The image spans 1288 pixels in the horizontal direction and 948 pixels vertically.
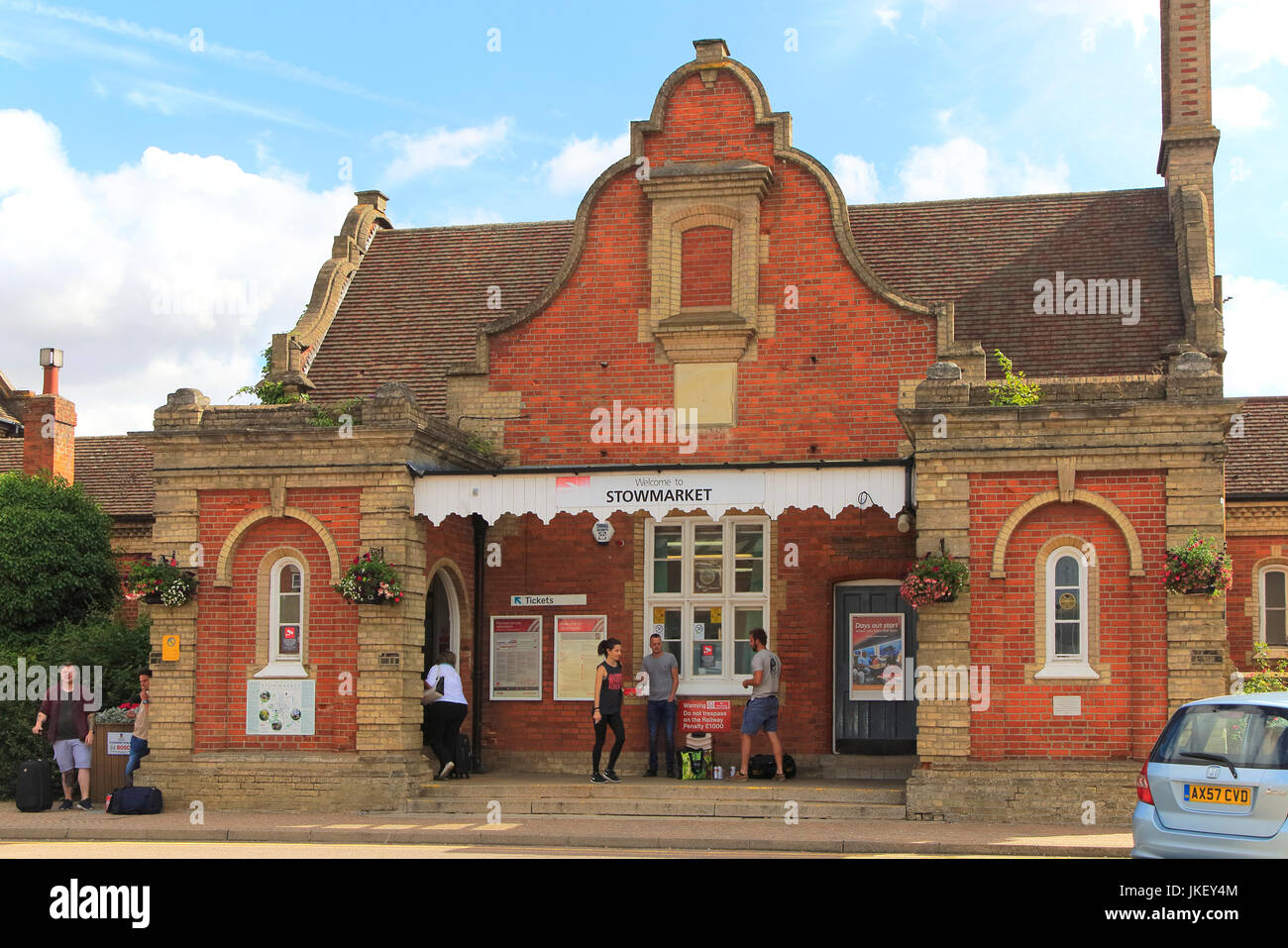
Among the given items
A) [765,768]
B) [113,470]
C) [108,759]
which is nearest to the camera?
[765,768]

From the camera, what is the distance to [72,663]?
19.8 m

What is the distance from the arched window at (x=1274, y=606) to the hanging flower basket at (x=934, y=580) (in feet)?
29.4

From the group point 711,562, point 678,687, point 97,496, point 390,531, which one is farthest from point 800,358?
point 97,496

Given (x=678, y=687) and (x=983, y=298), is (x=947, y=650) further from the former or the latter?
(x=983, y=298)

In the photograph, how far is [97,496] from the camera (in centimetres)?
2786

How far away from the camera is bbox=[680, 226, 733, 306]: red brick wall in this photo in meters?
19.5

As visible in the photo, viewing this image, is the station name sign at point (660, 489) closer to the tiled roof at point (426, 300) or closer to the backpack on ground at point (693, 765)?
the backpack on ground at point (693, 765)

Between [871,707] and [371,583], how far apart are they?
22.7 feet

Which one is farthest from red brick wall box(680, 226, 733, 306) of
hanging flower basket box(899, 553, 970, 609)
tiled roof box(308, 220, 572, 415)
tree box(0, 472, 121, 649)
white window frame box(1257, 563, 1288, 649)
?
tree box(0, 472, 121, 649)

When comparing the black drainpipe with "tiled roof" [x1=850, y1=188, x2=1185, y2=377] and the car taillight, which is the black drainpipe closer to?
"tiled roof" [x1=850, y1=188, x2=1185, y2=377]

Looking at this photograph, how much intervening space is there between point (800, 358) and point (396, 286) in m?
8.71

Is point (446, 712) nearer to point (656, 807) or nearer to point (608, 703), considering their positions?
point (608, 703)

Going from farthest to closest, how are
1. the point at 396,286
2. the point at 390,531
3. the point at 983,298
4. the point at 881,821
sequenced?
the point at 396,286 → the point at 983,298 → the point at 390,531 → the point at 881,821

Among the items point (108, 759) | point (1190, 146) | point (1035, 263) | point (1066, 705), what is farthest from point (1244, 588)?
point (108, 759)
